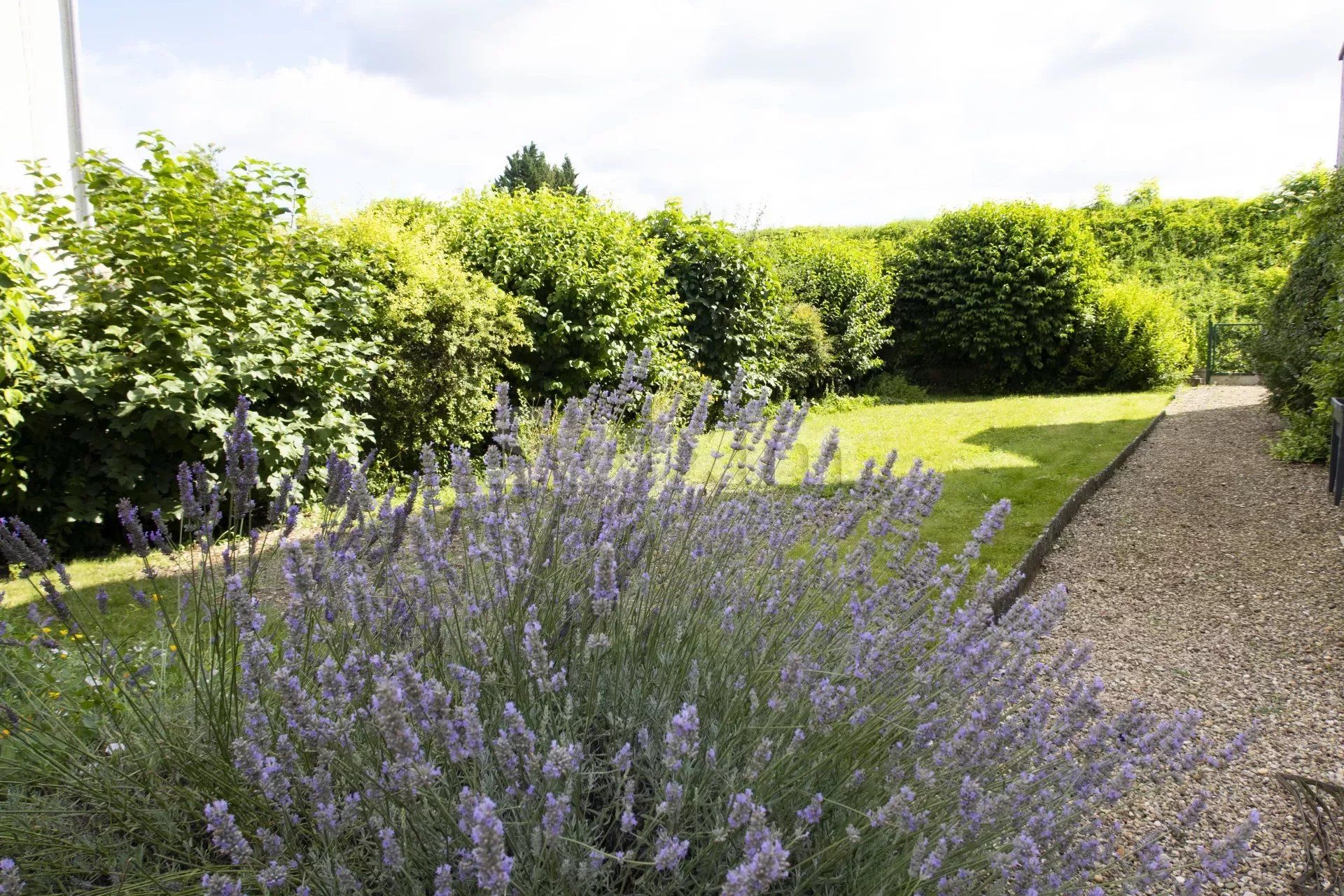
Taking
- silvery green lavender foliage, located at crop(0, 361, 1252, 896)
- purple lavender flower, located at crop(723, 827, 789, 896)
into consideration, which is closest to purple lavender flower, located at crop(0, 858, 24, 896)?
silvery green lavender foliage, located at crop(0, 361, 1252, 896)

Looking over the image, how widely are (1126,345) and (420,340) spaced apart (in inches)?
545

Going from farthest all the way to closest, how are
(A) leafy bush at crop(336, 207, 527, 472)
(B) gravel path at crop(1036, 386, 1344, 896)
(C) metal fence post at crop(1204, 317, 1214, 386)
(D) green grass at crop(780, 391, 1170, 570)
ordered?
(C) metal fence post at crop(1204, 317, 1214, 386), (A) leafy bush at crop(336, 207, 527, 472), (D) green grass at crop(780, 391, 1170, 570), (B) gravel path at crop(1036, 386, 1344, 896)

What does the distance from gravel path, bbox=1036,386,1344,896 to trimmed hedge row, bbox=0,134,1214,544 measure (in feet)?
12.1

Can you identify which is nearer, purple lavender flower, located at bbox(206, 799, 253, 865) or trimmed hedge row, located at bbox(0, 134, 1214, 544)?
purple lavender flower, located at bbox(206, 799, 253, 865)

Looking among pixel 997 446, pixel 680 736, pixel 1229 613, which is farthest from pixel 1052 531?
pixel 680 736

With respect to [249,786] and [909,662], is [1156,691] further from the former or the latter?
[249,786]

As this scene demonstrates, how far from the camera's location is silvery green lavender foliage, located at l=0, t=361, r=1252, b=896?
4.49ft

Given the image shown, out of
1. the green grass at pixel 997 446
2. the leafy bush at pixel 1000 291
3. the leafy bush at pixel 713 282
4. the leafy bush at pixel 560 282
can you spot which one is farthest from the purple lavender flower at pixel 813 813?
the leafy bush at pixel 1000 291

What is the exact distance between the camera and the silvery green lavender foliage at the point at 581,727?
1.37 meters

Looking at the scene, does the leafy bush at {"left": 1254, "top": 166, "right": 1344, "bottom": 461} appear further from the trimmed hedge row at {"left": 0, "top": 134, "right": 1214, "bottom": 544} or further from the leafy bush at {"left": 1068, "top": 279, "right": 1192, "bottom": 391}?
the trimmed hedge row at {"left": 0, "top": 134, "right": 1214, "bottom": 544}

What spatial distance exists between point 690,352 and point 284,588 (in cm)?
650

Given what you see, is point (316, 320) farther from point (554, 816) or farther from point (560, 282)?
point (554, 816)

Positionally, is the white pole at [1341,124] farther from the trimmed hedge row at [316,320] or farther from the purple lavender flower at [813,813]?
the purple lavender flower at [813,813]

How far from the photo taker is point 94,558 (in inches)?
211
